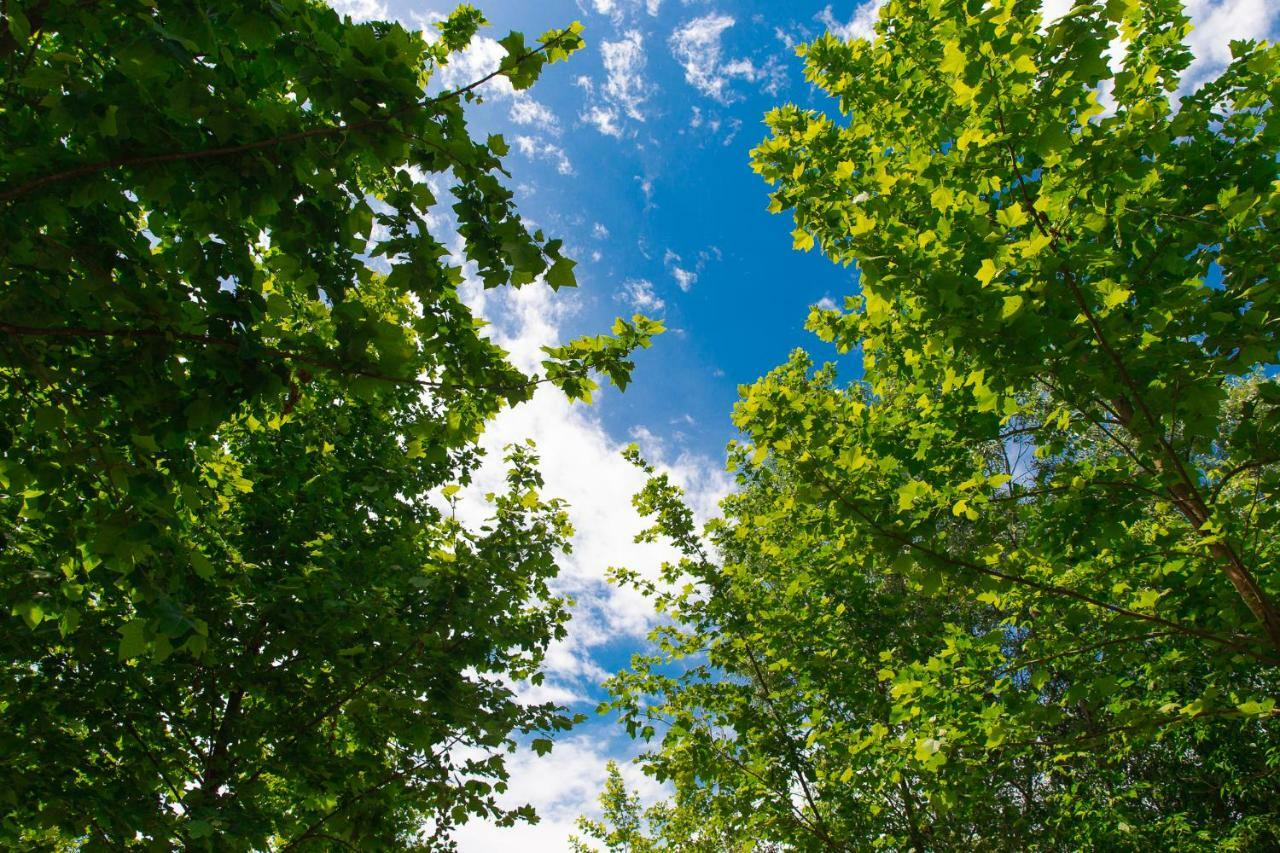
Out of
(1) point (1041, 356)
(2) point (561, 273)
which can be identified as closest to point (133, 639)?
(2) point (561, 273)

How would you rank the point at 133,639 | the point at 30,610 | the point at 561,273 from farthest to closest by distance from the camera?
1. the point at 30,610
2. the point at 561,273
3. the point at 133,639

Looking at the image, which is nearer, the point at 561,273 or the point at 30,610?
the point at 561,273

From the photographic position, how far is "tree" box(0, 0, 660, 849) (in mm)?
2252

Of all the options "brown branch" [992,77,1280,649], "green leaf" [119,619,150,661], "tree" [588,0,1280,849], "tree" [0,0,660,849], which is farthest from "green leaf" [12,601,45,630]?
"brown branch" [992,77,1280,649]

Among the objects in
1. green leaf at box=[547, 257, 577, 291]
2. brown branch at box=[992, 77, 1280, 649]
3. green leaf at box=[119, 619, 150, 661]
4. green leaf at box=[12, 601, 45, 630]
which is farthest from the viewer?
brown branch at box=[992, 77, 1280, 649]

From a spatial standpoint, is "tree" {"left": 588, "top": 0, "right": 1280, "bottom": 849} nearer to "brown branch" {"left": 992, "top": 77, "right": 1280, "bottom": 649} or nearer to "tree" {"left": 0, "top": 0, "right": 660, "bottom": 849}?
"brown branch" {"left": 992, "top": 77, "right": 1280, "bottom": 649}

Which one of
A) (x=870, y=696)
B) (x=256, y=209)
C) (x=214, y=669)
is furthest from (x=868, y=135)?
(x=214, y=669)

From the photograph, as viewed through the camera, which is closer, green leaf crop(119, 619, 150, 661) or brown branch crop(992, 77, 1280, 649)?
green leaf crop(119, 619, 150, 661)

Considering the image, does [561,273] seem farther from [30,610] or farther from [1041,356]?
[30,610]

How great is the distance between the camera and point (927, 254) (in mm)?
3436

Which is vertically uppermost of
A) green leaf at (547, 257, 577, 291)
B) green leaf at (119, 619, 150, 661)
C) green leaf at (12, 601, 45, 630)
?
green leaf at (547, 257, 577, 291)

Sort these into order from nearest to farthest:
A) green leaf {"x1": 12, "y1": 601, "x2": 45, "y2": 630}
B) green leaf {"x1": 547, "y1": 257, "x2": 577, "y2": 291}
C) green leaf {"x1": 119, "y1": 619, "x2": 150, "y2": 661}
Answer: green leaf {"x1": 119, "y1": 619, "x2": 150, "y2": 661} < green leaf {"x1": 547, "y1": 257, "x2": 577, "y2": 291} < green leaf {"x1": 12, "y1": 601, "x2": 45, "y2": 630}

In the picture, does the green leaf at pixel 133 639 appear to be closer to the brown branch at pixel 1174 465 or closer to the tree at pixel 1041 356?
the tree at pixel 1041 356

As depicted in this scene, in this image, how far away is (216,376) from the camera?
2.75 meters
